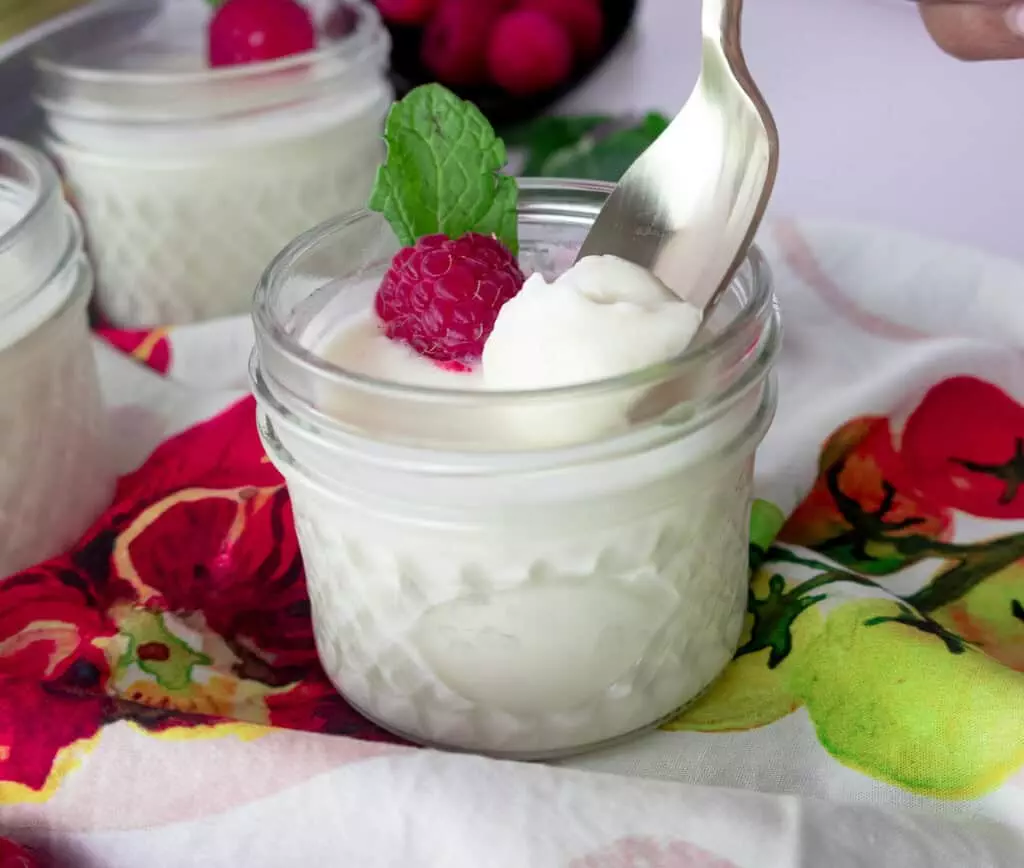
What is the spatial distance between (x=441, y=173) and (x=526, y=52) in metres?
0.70

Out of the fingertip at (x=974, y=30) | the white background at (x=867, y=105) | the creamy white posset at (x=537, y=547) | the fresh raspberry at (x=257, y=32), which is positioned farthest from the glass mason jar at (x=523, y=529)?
the white background at (x=867, y=105)

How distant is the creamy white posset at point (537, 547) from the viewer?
23.0 inches

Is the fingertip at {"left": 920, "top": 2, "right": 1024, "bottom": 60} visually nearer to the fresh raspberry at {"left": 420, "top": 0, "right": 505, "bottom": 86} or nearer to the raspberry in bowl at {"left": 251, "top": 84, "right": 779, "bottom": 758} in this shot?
the raspberry in bowl at {"left": 251, "top": 84, "right": 779, "bottom": 758}

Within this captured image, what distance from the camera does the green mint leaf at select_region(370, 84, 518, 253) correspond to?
2.31 feet

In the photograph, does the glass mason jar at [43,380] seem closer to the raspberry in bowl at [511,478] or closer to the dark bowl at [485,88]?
the raspberry in bowl at [511,478]

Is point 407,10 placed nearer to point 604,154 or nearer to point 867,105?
point 604,154

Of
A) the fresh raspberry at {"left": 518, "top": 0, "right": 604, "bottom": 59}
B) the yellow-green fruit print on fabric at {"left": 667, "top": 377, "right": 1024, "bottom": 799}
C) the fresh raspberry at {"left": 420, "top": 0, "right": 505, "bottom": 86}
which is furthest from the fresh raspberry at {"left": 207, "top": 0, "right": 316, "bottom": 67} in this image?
the yellow-green fruit print on fabric at {"left": 667, "top": 377, "right": 1024, "bottom": 799}

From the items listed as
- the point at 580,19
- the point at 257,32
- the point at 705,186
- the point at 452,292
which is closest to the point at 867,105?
the point at 580,19

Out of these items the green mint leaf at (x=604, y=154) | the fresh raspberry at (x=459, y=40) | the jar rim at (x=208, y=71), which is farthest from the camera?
the fresh raspberry at (x=459, y=40)

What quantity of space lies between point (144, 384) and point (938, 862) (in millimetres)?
706

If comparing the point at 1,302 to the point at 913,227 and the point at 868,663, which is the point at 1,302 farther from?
the point at 913,227

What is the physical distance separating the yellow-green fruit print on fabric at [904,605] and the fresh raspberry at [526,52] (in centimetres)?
65

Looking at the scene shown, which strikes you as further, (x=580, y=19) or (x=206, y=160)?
(x=580, y=19)

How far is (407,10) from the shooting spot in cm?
138
